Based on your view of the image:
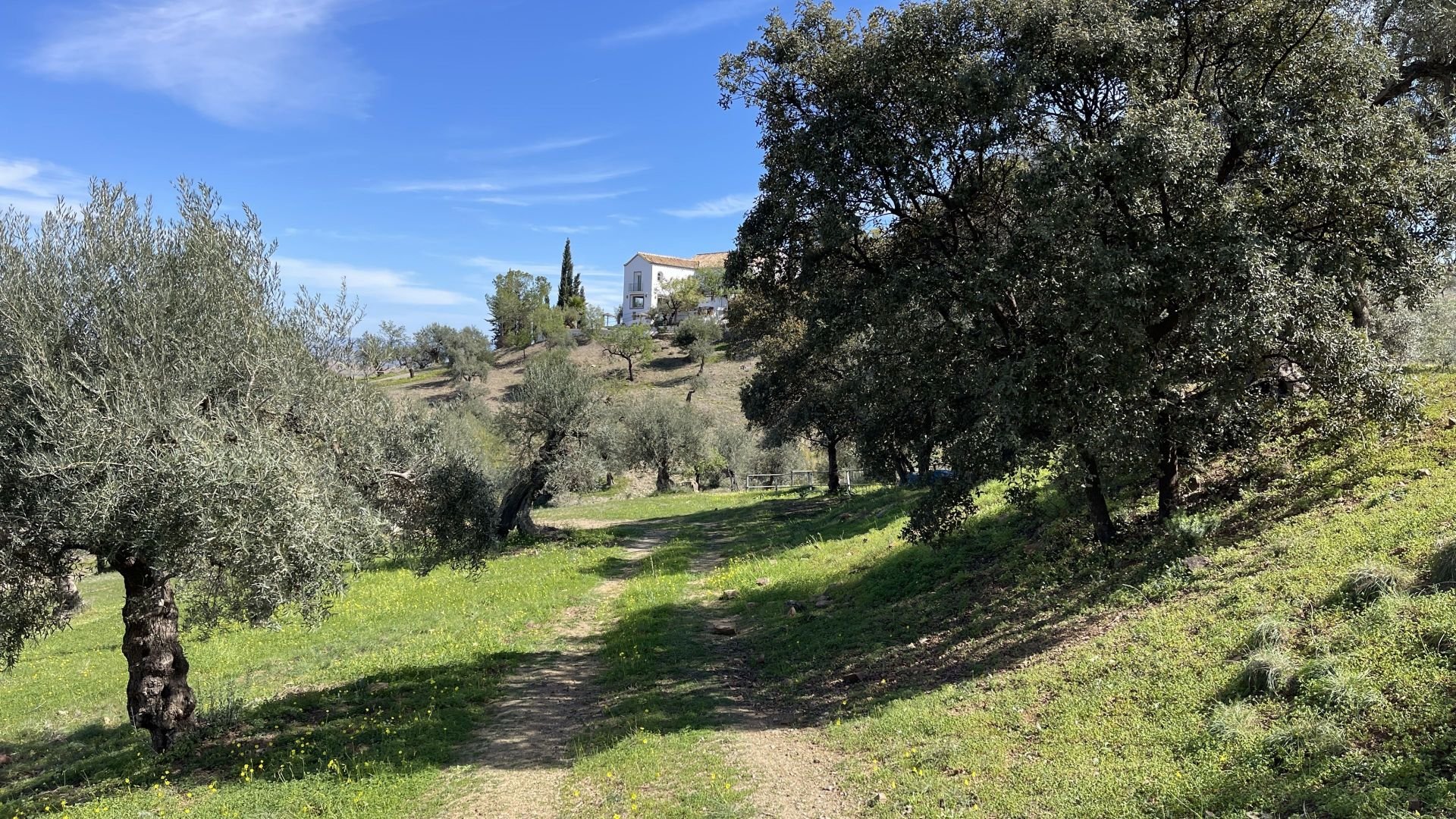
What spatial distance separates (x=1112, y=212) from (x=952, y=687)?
7541 millimetres

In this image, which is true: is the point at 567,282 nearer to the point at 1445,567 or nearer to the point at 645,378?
the point at 645,378

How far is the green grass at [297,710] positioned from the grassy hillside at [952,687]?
79 mm

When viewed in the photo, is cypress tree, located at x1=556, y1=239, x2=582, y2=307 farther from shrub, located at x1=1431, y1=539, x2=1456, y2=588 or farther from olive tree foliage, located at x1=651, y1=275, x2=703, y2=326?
shrub, located at x1=1431, y1=539, x2=1456, y2=588

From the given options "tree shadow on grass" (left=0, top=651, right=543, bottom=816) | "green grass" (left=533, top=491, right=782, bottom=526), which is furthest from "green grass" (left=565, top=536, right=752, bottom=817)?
"green grass" (left=533, top=491, right=782, bottom=526)

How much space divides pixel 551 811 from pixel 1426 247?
48.0ft

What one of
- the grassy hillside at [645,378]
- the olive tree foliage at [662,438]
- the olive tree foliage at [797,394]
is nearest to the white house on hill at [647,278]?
the grassy hillside at [645,378]

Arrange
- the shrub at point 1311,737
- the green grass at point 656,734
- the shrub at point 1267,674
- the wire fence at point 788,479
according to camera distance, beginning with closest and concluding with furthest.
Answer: the shrub at point 1311,737, the shrub at point 1267,674, the green grass at point 656,734, the wire fence at point 788,479

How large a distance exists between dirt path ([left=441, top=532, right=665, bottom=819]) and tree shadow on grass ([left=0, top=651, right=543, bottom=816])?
18.8 inches

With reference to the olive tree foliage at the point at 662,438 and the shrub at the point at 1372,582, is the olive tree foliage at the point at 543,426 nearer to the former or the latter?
the olive tree foliage at the point at 662,438

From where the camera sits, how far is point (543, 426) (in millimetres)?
36281

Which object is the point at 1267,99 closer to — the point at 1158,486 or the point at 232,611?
the point at 1158,486

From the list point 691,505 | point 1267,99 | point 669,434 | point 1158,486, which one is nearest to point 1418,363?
point 1158,486

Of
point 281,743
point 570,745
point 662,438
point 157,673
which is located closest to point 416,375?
point 662,438

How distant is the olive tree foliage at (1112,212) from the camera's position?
10.8 metres
